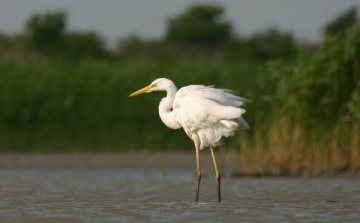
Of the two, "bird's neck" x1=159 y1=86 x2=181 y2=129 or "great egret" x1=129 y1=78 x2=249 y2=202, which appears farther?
"bird's neck" x1=159 y1=86 x2=181 y2=129

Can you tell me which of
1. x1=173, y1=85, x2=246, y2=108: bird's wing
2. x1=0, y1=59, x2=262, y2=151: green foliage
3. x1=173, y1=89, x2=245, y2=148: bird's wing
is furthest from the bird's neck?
x1=0, y1=59, x2=262, y2=151: green foliage

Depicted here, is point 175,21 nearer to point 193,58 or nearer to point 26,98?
point 193,58

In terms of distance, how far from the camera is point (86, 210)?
7.62m

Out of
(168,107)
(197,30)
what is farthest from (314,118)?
(197,30)

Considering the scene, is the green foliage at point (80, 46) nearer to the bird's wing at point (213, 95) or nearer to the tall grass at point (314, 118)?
the tall grass at point (314, 118)

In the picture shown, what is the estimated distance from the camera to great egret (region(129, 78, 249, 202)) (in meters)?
8.29

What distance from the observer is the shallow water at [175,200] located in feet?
23.1

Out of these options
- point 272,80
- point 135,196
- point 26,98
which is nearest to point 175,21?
point 26,98

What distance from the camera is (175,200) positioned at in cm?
881

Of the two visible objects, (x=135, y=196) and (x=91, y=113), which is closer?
(x=135, y=196)

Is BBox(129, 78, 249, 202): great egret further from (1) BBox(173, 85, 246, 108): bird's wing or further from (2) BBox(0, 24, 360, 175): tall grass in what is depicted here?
(2) BBox(0, 24, 360, 175): tall grass

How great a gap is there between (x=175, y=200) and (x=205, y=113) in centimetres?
101

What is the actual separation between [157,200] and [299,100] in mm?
3718

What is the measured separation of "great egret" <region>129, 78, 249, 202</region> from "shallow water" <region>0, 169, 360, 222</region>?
0.66 m
